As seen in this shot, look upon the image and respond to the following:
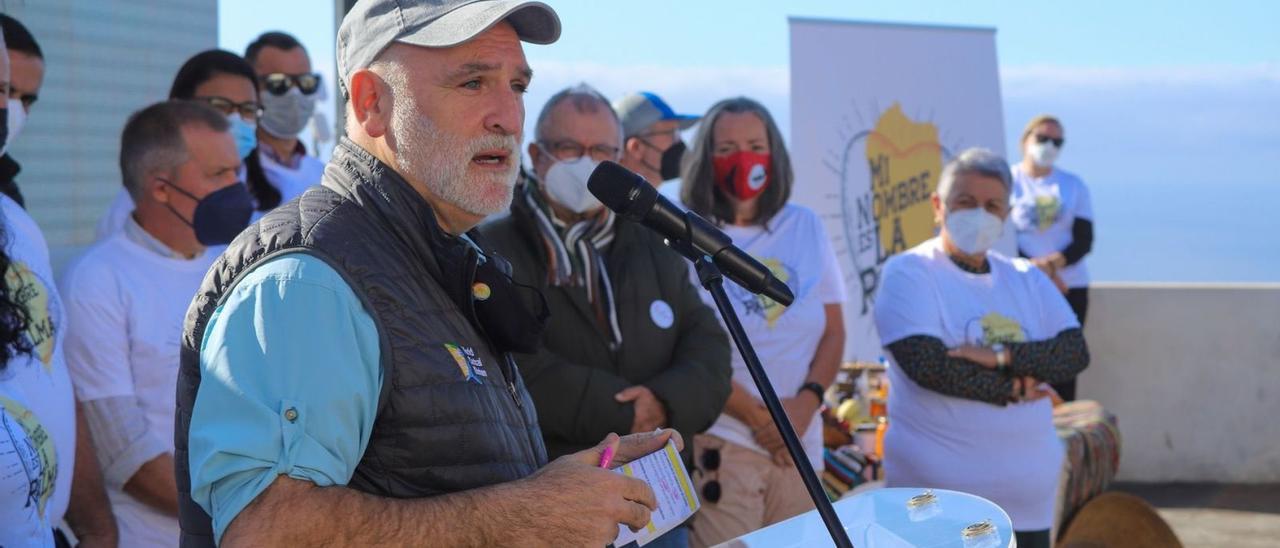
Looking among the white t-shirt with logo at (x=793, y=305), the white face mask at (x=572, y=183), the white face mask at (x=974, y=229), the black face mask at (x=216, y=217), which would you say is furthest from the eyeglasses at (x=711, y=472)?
the black face mask at (x=216, y=217)

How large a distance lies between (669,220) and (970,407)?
251 centimetres

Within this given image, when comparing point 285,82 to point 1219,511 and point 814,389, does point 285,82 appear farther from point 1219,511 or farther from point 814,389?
point 1219,511

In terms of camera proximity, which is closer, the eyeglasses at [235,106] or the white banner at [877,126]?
the eyeglasses at [235,106]

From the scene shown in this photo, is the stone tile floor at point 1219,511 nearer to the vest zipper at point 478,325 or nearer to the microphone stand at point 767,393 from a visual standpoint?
the microphone stand at point 767,393

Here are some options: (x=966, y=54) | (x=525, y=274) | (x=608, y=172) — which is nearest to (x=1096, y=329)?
(x=966, y=54)

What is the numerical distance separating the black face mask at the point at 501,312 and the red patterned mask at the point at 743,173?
2663mm

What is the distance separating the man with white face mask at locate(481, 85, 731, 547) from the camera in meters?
3.58

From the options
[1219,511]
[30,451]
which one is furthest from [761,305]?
[1219,511]

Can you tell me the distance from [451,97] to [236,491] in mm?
699

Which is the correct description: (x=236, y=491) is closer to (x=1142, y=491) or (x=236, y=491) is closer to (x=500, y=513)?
(x=500, y=513)

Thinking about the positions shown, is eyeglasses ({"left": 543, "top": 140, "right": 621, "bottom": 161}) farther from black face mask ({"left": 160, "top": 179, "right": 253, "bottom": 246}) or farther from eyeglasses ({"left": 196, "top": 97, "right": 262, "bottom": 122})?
eyeglasses ({"left": 196, "top": 97, "right": 262, "bottom": 122})

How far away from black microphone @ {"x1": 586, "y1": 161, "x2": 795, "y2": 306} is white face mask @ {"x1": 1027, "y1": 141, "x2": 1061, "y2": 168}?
7.40 metres

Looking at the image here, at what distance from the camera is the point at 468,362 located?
1.93 meters

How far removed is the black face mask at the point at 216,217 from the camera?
12.0 ft
